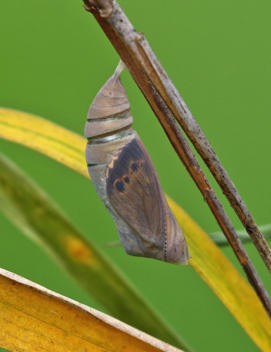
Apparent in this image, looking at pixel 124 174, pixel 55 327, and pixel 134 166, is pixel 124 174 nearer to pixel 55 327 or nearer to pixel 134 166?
pixel 134 166

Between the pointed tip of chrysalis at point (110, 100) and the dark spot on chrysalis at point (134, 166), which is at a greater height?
the pointed tip of chrysalis at point (110, 100)

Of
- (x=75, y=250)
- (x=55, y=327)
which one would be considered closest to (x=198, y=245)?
(x=75, y=250)

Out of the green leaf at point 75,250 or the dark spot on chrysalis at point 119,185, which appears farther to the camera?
the green leaf at point 75,250

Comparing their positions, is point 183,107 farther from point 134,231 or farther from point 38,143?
point 38,143

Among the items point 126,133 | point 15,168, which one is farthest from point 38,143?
point 126,133

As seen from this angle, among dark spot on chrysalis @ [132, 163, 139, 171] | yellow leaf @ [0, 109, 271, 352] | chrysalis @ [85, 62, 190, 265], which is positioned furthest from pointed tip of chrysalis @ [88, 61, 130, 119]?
yellow leaf @ [0, 109, 271, 352]

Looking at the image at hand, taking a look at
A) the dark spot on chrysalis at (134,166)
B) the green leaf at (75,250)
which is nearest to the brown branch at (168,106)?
the dark spot on chrysalis at (134,166)

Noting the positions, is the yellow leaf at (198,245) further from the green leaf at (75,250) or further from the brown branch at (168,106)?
the brown branch at (168,106)
